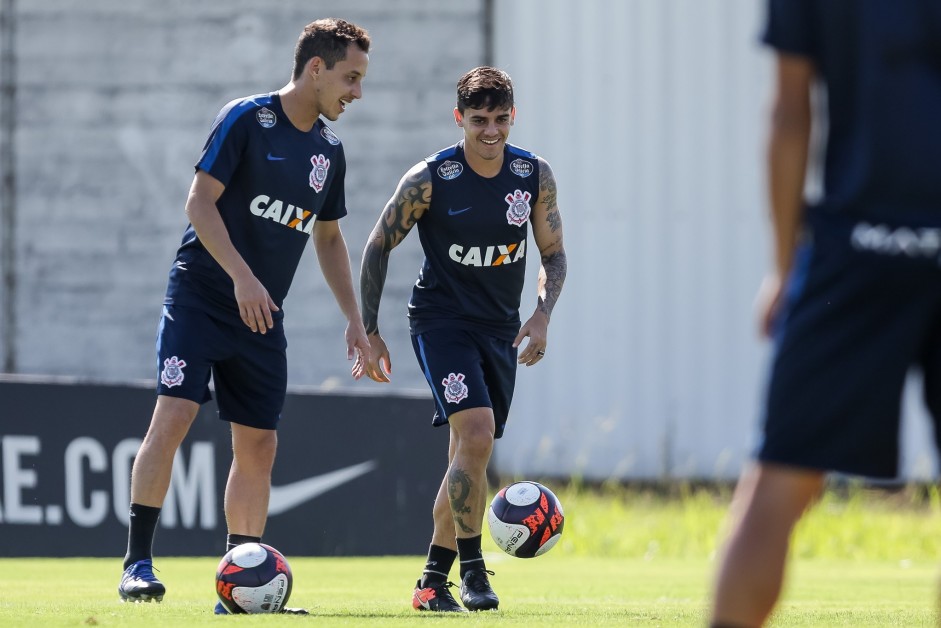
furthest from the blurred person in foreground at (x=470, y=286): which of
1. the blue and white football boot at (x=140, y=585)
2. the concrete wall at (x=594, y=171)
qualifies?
the concrete wall at (x=594, y=171)

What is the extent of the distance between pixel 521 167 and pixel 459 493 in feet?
5.05

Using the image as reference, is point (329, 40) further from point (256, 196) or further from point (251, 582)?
point (251, 582)

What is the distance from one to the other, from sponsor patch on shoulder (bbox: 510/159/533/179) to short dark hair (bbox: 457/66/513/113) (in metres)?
0.38

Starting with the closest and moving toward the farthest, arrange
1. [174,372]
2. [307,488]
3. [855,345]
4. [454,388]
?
[855,345]
[174,372]
[454,388]
[307,488]

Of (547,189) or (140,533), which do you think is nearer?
(140,533)

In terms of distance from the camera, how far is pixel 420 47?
15508 millimetres

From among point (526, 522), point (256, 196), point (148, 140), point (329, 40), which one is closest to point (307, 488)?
point (526, 522)

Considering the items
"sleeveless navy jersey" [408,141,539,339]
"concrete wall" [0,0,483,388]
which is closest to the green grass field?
"sleeveless navy jersey" [408,141,539,339]

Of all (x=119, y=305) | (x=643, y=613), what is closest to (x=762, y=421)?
(x=643, y=613)

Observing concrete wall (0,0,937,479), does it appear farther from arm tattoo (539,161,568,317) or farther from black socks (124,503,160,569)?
black socks (124,503,160,569)

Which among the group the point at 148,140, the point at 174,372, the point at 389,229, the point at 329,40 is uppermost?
the point at 329,40

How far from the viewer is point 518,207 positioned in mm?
6555

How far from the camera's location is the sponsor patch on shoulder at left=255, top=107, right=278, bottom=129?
6086 millimetres

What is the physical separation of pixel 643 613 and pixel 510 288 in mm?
1579
